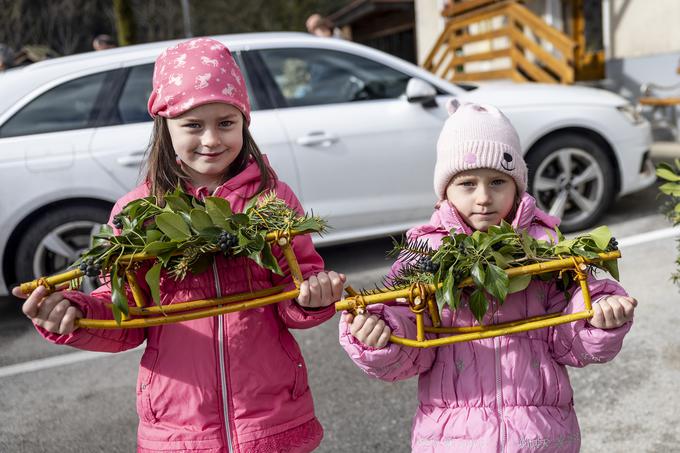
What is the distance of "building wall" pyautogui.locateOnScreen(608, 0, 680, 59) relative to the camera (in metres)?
11.0

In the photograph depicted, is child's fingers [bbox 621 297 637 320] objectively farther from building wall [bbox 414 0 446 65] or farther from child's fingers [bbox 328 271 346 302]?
building wall [bbox 414 0 446 65]

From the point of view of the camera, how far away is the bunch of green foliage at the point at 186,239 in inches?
67.8

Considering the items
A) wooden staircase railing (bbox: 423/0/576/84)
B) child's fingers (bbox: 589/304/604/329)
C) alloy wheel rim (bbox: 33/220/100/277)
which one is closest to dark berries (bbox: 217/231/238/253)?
child's fingers (bbox: 589/304/604/329)

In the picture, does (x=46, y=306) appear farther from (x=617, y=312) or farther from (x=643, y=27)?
(x=643, y=27)

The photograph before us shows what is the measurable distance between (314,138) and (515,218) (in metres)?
3.50

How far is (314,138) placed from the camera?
5.36m

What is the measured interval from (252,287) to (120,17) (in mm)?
14732

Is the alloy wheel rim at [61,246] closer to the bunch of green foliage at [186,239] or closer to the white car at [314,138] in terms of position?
the white car at [314,138]

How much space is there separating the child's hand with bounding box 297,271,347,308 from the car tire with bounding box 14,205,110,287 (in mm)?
3656

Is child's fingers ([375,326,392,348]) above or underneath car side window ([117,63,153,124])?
underneath

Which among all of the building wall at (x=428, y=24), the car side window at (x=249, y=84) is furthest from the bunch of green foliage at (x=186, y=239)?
the building wall at (x=428, y=24)

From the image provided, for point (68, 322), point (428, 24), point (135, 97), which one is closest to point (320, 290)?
point (68, 322)

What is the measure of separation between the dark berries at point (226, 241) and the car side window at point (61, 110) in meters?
3.81

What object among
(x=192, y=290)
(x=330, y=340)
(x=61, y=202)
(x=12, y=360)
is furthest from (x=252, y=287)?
(x=61, y=202)
